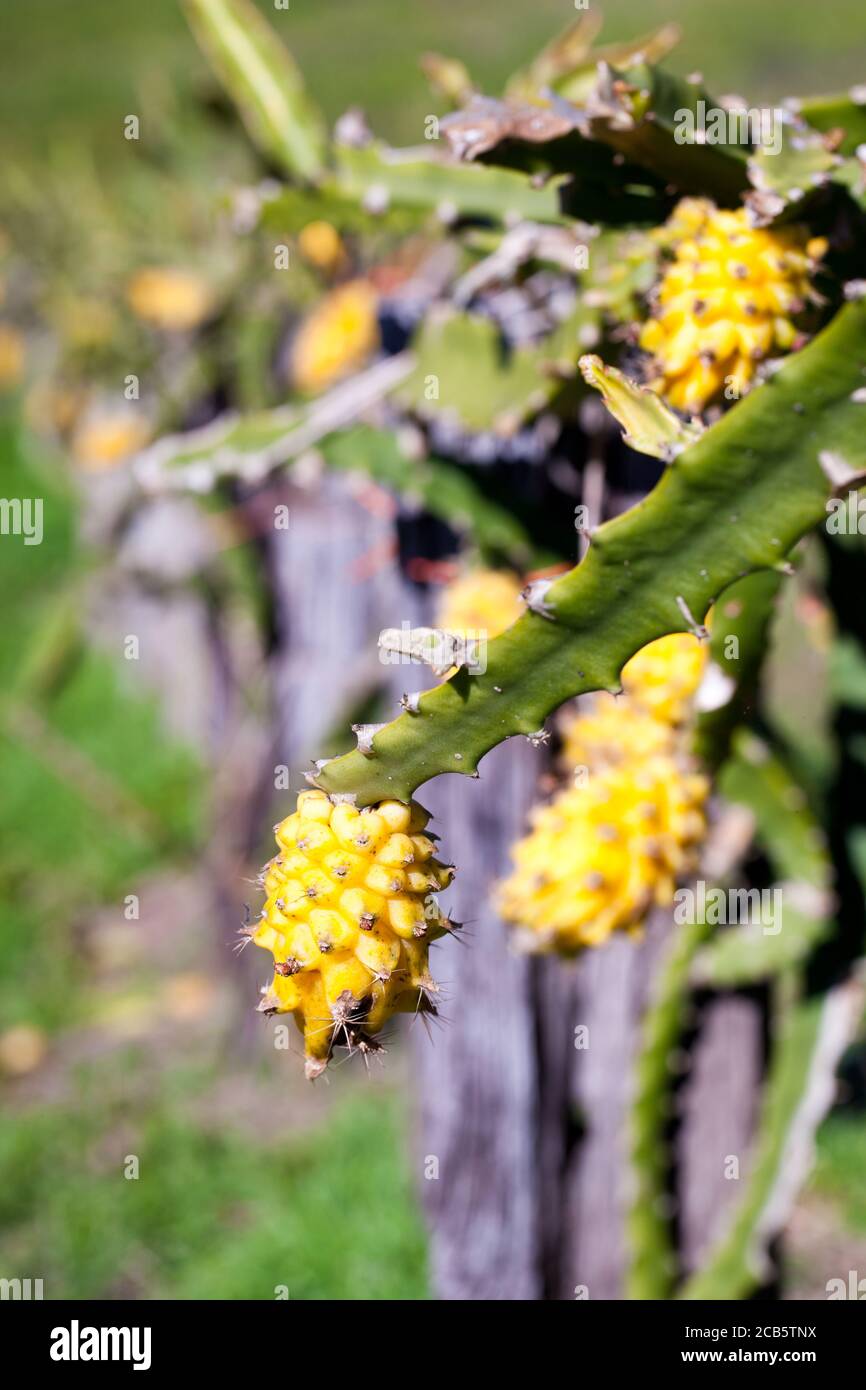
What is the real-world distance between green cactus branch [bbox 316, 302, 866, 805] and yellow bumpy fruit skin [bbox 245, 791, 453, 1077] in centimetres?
4

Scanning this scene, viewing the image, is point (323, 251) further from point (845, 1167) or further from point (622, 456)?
point (845, 1167)

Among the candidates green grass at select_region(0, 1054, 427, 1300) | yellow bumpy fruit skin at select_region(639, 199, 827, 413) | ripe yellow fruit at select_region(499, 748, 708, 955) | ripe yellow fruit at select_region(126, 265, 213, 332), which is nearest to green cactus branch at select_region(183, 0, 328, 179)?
yellow bumpy fruit skin at select_region(639, 199, 827, 413)

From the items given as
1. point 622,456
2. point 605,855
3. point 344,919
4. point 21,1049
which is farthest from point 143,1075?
point 344,919

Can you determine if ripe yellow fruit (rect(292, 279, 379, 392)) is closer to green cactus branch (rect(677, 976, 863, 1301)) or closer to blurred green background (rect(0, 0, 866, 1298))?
blurred green background (rect(0, 0, 866, 1298))

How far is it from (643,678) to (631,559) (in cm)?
47

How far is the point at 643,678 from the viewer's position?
4.18 feet

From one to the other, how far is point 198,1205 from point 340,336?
189 centimetres

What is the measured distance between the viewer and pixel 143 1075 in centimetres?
316

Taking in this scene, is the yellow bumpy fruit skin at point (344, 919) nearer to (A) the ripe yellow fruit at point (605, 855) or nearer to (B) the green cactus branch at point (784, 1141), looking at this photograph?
(A) the ripe yellow fruit at point (605, 855)

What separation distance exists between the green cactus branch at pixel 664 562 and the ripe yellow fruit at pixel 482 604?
68 centimetres

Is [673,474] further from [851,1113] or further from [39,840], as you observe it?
[39,840]

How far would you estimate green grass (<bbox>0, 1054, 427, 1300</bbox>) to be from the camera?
2.40 meters
